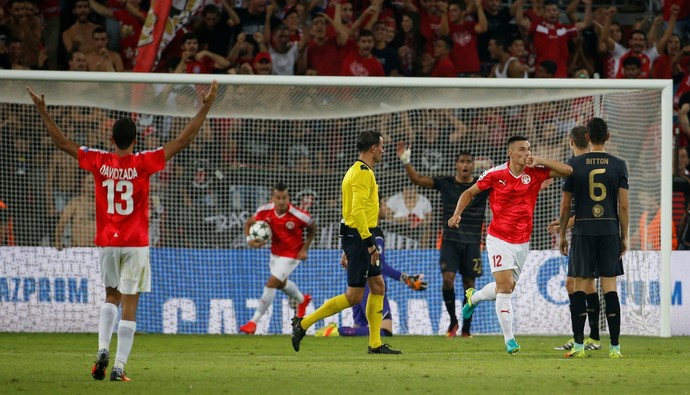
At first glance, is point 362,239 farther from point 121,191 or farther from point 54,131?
point 54,131

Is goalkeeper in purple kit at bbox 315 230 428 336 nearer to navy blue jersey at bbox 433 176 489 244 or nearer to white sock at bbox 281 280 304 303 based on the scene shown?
white sock at bbox 281 280 304 303

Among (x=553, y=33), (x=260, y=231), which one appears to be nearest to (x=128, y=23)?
(x=260, y=231)

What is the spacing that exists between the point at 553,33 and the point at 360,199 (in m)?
9.22

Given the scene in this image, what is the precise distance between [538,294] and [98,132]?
21.4 ft

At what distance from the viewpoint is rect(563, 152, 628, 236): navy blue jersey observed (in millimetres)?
11250

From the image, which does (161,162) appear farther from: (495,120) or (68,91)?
(495,120)

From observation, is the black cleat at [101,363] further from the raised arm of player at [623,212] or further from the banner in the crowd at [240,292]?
the banner in the crowd at [240,292]

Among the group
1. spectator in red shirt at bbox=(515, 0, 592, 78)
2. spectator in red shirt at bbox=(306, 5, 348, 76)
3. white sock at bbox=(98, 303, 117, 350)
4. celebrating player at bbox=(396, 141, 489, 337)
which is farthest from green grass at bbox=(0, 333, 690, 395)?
spectator in red shirt at bbox=(515, 0, 592, 78)

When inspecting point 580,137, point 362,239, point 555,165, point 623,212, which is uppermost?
point 580,137

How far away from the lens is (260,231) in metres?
15.7

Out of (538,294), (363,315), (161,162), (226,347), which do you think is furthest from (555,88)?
(161,162)

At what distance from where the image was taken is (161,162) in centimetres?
916

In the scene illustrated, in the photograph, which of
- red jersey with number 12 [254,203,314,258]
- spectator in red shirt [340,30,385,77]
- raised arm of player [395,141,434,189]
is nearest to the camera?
raised arm of player [395,141,434,189]

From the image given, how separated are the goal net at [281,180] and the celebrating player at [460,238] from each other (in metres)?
1.15
